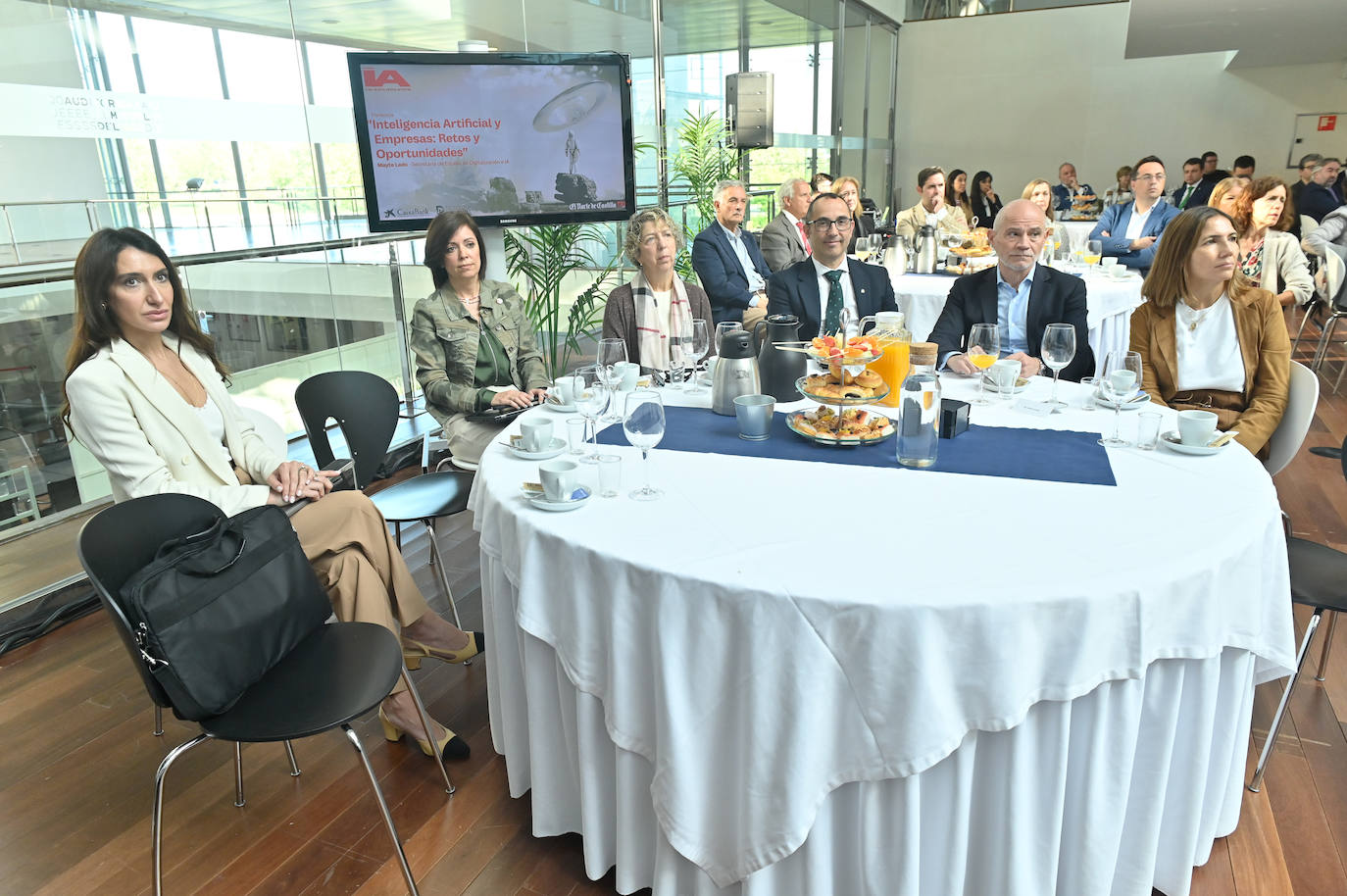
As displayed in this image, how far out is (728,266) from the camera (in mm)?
5426

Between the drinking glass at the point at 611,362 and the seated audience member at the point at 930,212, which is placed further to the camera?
the seated audience member at the point at 930,212

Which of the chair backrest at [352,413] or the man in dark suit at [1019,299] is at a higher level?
the man in dark suit at [1019,299]

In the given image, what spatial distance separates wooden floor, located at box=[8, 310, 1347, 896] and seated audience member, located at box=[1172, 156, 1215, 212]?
9.50m

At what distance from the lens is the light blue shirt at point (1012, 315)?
11.5 ft

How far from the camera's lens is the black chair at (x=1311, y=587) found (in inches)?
84.8

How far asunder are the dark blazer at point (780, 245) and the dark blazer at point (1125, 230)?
2.28 meters

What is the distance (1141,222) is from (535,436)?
5964 millimetres

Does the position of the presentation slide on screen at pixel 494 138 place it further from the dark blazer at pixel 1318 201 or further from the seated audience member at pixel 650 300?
the dark blazer at pixel 1318 201

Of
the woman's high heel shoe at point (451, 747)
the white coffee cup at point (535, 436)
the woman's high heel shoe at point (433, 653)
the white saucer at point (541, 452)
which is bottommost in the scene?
the woman's high heel shoe at point (451, 747)

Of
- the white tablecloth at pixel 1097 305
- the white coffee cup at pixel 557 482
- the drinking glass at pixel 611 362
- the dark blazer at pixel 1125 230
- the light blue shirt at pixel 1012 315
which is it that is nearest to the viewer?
the white coffee cup at pixel 557 482

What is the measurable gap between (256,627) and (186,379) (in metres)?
1.09

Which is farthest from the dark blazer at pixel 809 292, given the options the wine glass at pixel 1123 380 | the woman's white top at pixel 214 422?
the woman's white top at pixel 214 422

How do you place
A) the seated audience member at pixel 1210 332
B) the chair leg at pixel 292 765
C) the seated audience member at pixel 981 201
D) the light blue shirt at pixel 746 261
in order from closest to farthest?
the chair leg at pixel 292 765, the seated audience member at pixel 1210 332, the light blue shirt at pixel 746 261, the seated audience member at pixel 981 201

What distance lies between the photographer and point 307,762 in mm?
2486
